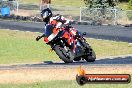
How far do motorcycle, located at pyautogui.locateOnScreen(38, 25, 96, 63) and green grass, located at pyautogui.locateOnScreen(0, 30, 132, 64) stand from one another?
49.9 ft

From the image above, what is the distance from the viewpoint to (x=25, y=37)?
119 ft

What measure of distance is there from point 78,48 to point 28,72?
774cm

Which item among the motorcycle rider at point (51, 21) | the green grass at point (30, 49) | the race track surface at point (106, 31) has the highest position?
the motorcycle rider at point (51, 21)

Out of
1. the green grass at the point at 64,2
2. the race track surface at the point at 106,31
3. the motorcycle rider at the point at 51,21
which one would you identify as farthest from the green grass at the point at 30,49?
the green grass at the point at 64,2

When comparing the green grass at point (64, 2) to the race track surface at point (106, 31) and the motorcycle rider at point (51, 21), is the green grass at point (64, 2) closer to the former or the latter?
the race track surface at point (106, 31)

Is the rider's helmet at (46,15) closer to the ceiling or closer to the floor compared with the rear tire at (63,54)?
closer to the ceiling

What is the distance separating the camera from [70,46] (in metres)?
9.20

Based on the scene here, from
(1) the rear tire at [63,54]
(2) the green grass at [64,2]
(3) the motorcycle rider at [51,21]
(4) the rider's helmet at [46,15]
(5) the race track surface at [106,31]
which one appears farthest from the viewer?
(2) the green grass at [64,2]

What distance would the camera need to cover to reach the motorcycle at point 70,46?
8.95m

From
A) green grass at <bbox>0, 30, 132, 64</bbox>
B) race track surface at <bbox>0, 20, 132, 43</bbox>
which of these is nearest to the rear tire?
green grass at <bbox>0, 30, 132, 64</bbox>

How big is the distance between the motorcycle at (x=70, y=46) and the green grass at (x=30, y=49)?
Result: 15217 mm

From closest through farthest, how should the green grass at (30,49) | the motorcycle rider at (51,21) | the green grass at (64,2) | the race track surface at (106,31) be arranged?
1. the motorcycle rider at (51,21)
2. the green grass at (30,49)
3. the race track surface at (106,31)
4. the green grass at (64,2)

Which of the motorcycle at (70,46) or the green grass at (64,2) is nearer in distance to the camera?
the motorcycle at (70,46)

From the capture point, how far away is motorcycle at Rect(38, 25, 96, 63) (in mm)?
8945
